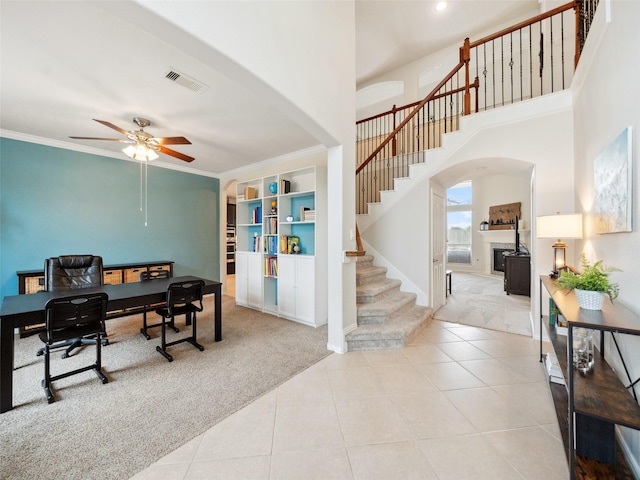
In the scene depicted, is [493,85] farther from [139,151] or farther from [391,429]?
[139,151]

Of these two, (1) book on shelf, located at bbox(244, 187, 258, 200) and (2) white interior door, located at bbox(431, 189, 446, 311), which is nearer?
(2) white interior door, located at bbox(431, 189, 446, 311)

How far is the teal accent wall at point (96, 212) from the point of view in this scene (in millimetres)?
3635

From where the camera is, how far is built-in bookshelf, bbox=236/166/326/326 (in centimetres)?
394

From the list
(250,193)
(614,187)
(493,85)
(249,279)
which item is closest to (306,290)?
(249,279)

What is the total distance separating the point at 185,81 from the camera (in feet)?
8.13

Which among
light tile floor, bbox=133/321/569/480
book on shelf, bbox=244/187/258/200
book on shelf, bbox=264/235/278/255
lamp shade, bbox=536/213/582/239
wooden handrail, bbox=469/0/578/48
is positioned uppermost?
wooden handrail, bbox=469/0/578/48

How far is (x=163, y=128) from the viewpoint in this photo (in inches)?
140

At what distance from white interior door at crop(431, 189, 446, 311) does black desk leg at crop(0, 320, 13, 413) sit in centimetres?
488

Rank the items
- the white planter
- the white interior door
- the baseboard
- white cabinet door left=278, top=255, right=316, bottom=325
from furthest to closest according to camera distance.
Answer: the white interior door, white cabinet door left=278, top=255, right=316, bottom=325, the white planter, the baseboard

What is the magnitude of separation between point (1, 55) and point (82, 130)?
1.62 meters

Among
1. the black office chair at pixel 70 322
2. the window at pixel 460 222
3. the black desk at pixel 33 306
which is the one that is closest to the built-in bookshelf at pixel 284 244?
the black desk at pixel 33 306

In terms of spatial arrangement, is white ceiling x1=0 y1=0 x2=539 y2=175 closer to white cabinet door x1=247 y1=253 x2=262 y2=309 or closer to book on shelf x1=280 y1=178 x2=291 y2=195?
book on shelf x1=280 y1=178 x2=291 y2=195

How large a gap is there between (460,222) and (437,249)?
5521 millimetres

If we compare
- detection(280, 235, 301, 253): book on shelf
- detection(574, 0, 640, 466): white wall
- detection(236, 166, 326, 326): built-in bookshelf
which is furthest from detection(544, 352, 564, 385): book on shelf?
detection(280, 235, 301, 253): book on shelf
